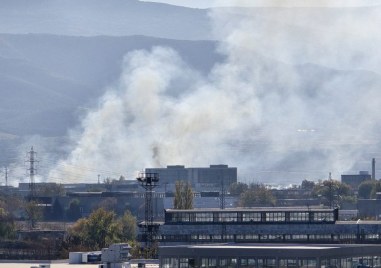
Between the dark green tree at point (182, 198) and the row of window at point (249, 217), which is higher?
the dark green tree at point (182, 198)

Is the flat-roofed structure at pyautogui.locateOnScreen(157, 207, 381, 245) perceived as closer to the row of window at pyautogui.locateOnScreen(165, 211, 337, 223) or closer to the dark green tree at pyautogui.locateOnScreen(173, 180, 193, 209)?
the row of window at pyautogui.locateOnScreen(165, 211, 337, 223)

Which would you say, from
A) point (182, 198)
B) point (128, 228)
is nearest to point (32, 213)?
point (128, 228)

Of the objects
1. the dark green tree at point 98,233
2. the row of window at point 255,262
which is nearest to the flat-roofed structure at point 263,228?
the dark green tree at point 98,233

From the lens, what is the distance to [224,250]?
62188 mm

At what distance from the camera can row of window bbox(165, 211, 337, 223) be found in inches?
3487

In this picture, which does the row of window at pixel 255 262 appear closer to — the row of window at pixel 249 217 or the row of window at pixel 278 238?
the row of window at pixel 278 238

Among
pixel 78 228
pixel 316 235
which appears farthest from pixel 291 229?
pixel 78 228

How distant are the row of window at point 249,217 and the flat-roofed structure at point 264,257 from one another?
933 inches

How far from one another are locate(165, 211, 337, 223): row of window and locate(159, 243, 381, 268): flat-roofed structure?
2369 cm

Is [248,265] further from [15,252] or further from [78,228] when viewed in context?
[78,228]

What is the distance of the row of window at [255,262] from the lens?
60.8 meters

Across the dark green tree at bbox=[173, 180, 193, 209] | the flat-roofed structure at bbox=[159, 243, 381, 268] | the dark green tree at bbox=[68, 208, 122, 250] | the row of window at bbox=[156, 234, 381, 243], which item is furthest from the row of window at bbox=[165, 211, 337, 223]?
the flat-roofed structure at bbox=[159, 243, 381, 268]

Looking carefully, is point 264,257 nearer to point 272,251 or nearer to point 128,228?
point 272,251

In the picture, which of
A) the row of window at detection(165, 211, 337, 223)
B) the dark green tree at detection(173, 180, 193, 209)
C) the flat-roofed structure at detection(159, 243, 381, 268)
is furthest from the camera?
the dark green tree at detection(173, 180, 193, 209)
